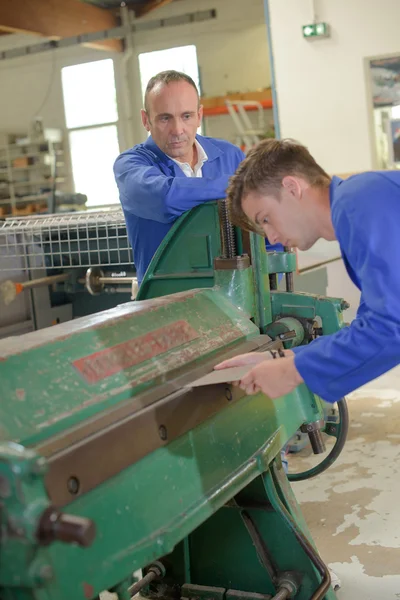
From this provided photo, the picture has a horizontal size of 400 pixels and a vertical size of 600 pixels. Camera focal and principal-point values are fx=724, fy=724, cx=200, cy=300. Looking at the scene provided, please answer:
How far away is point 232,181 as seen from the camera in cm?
158

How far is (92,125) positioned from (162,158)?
9164 mm

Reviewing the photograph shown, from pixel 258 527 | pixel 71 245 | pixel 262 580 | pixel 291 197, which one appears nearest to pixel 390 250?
pixel 291 197

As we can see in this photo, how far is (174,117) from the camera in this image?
7.05 ft

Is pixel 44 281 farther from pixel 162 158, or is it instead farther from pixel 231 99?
pixel 231 99

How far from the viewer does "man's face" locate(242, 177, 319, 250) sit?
57.5 inches

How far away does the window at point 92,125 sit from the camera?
10938 millimetres

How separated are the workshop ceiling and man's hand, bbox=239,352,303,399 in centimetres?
633

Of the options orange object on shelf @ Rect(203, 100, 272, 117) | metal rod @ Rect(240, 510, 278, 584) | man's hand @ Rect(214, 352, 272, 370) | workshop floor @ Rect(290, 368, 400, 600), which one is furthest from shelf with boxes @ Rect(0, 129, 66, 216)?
man's hand @ Rect(214, 352, 272, 370)

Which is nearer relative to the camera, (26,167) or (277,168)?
(277,168)

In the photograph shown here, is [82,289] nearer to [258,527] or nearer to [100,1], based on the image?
[258,527]

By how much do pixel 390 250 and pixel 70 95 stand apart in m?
10.8

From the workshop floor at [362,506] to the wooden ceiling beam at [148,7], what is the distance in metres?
7.96

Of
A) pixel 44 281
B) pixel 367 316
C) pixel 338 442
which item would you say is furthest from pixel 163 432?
pixel 44 281

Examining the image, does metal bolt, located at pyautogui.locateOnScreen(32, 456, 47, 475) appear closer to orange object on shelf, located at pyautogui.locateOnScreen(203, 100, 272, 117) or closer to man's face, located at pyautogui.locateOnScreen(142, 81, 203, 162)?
man's face, located at pyautogui.locateOnScreen(142, 81, 203, 162)
